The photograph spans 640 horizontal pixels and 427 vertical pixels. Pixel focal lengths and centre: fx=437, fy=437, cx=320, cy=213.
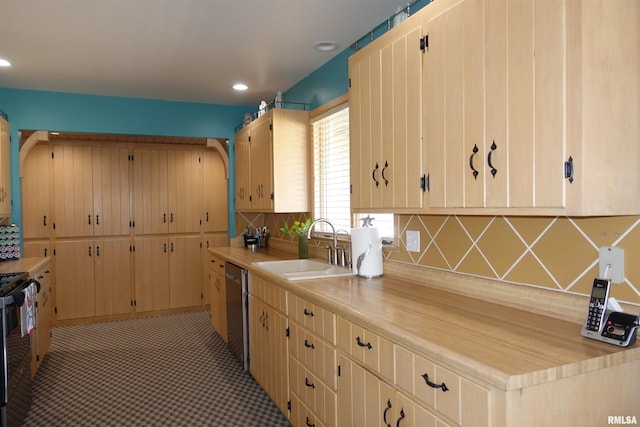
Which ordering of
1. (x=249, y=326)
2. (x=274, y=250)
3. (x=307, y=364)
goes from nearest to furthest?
(x=307, y=364)
(x=249, y=326)
(x=274, y=250)

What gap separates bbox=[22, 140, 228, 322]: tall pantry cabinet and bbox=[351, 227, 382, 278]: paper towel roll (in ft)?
11.8

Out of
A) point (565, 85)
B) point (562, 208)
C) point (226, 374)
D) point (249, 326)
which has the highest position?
point (565, 85)

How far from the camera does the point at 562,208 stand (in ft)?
4.22

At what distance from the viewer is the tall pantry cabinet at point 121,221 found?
5043 mm

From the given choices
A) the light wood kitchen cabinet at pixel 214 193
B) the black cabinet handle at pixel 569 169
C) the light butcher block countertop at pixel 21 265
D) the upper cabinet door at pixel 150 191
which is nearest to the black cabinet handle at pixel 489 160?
the black cabinet handle at pixel 569 169

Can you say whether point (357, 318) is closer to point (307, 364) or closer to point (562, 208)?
point (307, 364)

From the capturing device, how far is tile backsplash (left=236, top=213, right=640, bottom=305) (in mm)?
1439

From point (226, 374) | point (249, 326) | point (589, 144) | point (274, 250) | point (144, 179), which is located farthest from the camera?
point (144, 179)

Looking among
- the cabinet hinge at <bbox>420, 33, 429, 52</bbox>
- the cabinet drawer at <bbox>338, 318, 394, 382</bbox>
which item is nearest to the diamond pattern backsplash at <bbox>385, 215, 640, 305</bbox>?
the cabinet drawer at <bbox>338, 318, 394, 382</bbox>

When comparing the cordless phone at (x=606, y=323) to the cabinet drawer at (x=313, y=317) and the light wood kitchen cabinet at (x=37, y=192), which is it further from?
the light wood kitchen cabinet at (x=37, y=192)

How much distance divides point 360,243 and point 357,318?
817 millimetres

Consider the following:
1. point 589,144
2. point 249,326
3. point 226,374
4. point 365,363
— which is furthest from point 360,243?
point 226,374

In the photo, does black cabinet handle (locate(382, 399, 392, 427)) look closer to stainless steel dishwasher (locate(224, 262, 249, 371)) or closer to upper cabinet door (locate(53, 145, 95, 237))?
stainless steel dishwasher (locate(224, 262, 249, 371))

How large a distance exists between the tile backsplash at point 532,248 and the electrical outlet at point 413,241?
0.08ft
